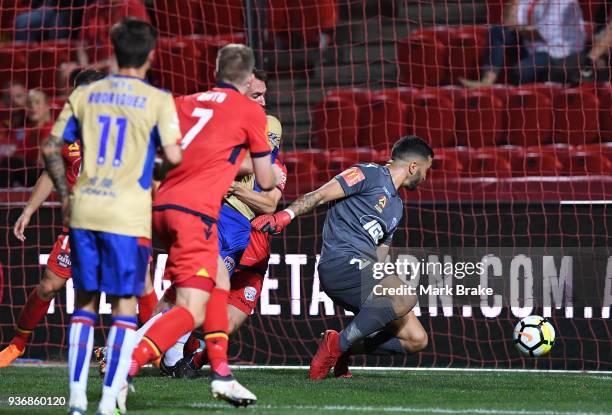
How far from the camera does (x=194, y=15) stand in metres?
12.3

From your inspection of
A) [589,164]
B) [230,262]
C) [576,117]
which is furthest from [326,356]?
[576,117]

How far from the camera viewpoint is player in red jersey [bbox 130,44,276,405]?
5246 mm

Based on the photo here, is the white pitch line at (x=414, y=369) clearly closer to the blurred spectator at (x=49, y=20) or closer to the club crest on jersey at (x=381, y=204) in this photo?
the club crest on jersey at (x=381, y=204)

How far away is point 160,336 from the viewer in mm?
5199

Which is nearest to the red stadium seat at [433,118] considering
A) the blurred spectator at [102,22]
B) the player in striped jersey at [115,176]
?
the blurred spectator at [102,22]

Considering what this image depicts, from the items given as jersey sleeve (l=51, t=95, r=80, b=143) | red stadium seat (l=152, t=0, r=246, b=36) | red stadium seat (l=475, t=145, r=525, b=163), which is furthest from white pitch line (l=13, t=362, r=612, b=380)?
red stadium seat (l=152, t=0, r=246, b=36)

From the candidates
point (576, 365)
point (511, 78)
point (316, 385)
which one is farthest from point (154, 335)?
point (511, 78)

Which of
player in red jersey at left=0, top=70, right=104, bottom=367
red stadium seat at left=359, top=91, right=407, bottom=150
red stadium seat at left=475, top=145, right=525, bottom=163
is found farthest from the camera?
red stadium seat at left=359, top=91, right=407, bottom=150

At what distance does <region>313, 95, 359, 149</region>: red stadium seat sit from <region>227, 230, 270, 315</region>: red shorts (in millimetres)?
3378

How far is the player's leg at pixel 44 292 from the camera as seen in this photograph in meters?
7.31

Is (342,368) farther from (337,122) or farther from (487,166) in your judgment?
(337,122)

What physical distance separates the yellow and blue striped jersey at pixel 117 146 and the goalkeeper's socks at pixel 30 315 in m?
2.72

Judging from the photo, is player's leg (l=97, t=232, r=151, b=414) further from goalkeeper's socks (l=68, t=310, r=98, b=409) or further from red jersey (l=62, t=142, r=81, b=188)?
red jersey (l=62, t=142, r=81, b=188)

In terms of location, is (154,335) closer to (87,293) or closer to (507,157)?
(87,293)
